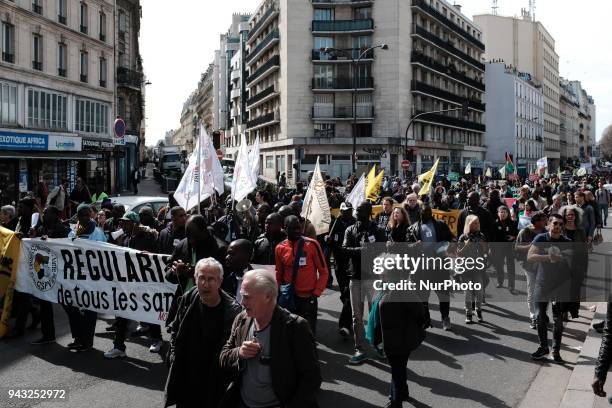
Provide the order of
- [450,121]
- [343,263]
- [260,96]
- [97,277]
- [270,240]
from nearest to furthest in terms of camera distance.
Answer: [270,240], [97,277], [343,263], [260,96], [450,121]

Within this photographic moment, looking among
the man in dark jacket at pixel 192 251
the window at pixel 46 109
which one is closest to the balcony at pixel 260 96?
the window at pixel 46 109

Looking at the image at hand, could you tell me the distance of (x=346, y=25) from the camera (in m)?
53.1

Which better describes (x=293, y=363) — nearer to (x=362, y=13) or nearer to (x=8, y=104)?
(x=8, y=104)

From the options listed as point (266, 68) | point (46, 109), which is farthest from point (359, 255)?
point (266, 68)

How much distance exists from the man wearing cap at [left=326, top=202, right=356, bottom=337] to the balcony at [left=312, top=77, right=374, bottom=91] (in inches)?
1815

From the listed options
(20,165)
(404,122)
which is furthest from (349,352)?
(404,122)

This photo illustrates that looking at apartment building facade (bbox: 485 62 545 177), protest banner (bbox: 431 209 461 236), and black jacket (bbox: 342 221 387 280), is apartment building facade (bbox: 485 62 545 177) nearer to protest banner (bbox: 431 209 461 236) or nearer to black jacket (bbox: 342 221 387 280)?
protest banner (bbox: 431 209 461 236)

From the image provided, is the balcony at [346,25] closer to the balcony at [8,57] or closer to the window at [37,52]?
the window at [37,52]

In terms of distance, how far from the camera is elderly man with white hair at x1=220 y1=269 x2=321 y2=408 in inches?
132

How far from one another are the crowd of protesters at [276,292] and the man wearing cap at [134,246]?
1cm

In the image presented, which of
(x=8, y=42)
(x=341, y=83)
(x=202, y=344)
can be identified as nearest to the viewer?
(x=202, y=344)

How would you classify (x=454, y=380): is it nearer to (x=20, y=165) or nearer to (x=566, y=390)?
(x=566, y=390)

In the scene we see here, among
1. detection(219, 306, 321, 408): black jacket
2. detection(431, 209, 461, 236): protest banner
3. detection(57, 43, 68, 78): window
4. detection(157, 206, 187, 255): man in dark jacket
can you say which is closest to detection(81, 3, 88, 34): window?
detection(57, 43, 68, 78): window

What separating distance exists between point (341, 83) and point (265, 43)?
11.5 m
